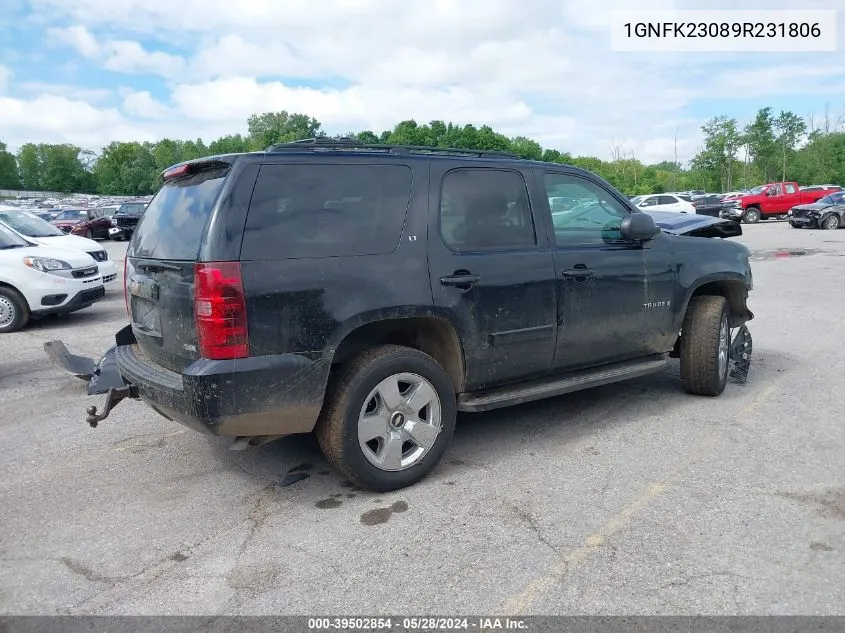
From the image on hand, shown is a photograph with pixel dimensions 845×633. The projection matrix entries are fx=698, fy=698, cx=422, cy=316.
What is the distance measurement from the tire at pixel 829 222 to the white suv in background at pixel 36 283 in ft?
87.3

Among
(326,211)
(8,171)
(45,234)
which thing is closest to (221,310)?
(326,211)

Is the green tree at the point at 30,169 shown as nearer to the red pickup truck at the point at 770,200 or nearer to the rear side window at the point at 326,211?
the red pickup truck at the point at 770,200

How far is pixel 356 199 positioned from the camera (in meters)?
3.91

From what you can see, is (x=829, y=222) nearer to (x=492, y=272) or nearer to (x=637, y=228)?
(x=637, y=228)

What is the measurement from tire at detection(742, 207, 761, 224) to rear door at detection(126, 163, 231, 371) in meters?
33.6

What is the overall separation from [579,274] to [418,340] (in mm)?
1201

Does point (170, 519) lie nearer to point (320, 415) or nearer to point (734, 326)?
point (320, 415)

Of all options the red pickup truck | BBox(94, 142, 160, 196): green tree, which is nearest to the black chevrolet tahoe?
the red pickup truck

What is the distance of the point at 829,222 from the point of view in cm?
2703

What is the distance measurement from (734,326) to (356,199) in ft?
12.7

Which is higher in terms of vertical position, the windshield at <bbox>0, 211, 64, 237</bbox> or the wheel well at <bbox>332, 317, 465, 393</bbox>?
the windshield at <bbox>0, 211, 64, 237</bbox>

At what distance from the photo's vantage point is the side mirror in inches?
193

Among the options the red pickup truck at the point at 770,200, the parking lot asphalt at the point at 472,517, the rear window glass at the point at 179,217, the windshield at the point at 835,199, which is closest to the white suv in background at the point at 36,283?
the parking lot asphalt at the point at 472,517

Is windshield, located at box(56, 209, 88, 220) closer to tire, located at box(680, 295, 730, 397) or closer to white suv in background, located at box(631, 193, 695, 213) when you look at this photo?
white suv in background, located at box(631, 193, 695, 213)
